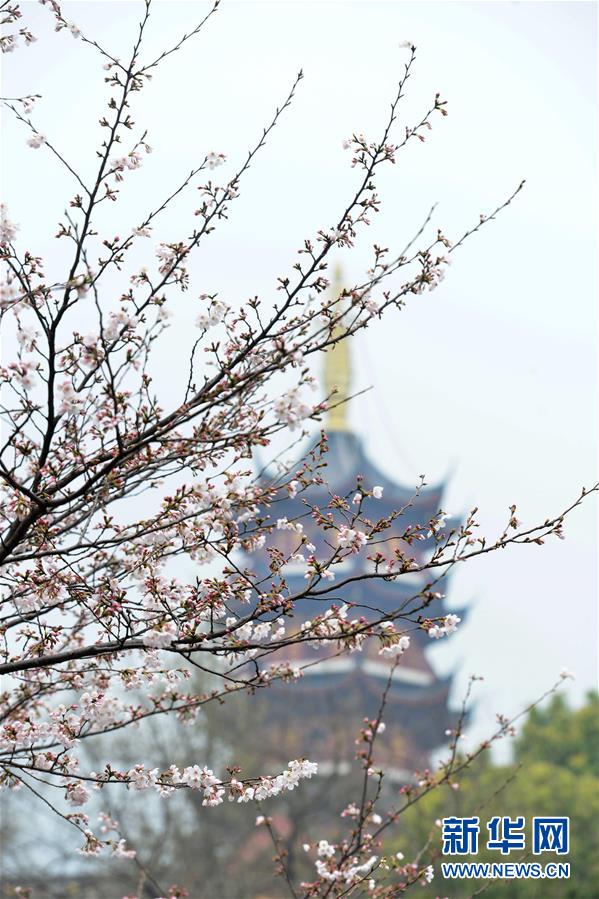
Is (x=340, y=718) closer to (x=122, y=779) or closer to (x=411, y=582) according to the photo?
(x=411, y=582)

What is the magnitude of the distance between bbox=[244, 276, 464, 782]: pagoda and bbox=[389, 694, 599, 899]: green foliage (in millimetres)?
3385

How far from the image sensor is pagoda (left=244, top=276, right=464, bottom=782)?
1312 inches

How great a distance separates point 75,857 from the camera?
69.1ft

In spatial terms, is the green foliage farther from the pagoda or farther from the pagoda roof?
the pagoda roof

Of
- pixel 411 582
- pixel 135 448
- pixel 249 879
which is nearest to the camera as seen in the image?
pixel 135 448

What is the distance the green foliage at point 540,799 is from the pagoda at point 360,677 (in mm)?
3385

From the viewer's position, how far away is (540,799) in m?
25.6

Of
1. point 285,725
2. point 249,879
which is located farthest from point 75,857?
point 285,725

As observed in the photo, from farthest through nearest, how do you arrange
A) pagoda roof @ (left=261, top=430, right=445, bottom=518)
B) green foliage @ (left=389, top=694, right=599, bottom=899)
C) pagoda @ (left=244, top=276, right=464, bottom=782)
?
pagoda roof @ (left=261, top=430, right=445, bottom=518) < pagoda @ (left=244, top=276, right=464, bottom=782) < green foliage @ (left=389, top=694, right=599, bottom=899)

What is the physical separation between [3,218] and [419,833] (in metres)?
19.2

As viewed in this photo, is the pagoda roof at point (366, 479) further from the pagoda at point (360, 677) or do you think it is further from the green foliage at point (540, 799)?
the green foliage at point (540, 799)

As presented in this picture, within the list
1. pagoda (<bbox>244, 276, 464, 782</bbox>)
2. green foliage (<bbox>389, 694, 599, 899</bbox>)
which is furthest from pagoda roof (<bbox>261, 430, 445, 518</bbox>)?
green foliage (<bbox>389, 694, 599, 899</bbox>)

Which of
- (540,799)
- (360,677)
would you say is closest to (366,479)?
(360,677)

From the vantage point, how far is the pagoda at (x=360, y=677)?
33.3 m
